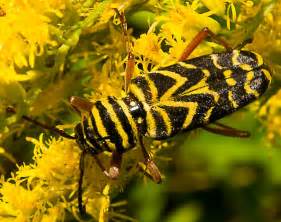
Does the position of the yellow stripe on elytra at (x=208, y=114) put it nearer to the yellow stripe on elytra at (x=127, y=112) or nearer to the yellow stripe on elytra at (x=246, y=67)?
the yellow stripe on elytra at (x=246, y=67)

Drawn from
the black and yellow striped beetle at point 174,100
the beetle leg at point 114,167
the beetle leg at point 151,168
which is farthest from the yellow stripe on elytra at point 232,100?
the beetle leg at point 114,167

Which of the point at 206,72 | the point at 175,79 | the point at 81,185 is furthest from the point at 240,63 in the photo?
the point at 81,185

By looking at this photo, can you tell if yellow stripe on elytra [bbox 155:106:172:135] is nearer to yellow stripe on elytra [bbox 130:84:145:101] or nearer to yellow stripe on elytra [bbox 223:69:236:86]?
yellow stripe on elytra [bbox 130:84:145:101]

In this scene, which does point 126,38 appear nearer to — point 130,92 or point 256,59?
point 130,92

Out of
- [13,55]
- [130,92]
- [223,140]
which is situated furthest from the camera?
[223,140]

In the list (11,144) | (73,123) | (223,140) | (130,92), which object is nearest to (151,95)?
(130,92)

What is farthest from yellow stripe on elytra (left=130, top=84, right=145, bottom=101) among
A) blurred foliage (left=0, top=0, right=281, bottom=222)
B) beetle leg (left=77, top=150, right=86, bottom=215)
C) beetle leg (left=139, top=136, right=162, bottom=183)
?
beetle leg (left=77, top=150, right=86, bottom=215)

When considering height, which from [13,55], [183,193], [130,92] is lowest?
[183,193]
